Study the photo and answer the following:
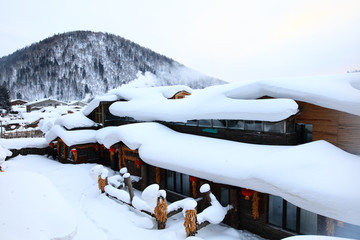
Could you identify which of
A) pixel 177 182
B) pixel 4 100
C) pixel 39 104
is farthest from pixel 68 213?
pixel 39 104

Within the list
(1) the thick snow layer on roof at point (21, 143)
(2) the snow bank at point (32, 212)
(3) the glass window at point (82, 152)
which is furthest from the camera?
(1) the thick snow layer on roof at point (21, 143)

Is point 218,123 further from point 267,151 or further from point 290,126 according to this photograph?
point 290,126

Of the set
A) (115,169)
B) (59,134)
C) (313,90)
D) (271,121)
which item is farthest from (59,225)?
(59,134)

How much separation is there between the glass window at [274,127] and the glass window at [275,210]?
277cm

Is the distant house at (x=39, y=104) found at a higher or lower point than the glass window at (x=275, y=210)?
higher

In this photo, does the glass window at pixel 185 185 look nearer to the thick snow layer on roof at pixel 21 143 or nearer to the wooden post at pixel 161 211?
the wooden post at pixel 161 211

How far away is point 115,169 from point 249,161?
11.8 meters

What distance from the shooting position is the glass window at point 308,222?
25.4 ft

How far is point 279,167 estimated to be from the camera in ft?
24.5

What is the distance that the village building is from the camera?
22.4ft

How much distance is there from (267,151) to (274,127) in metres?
1.31

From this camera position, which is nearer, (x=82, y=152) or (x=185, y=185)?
(x=185, y=185)

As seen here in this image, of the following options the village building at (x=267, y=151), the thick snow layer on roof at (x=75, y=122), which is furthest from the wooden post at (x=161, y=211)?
the thick snow layer on roof at (x=75, y=122)

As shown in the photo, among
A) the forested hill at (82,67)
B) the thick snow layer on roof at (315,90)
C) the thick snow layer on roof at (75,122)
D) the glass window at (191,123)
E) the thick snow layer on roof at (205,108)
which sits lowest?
the thick snow layer on roof at (75,122)
